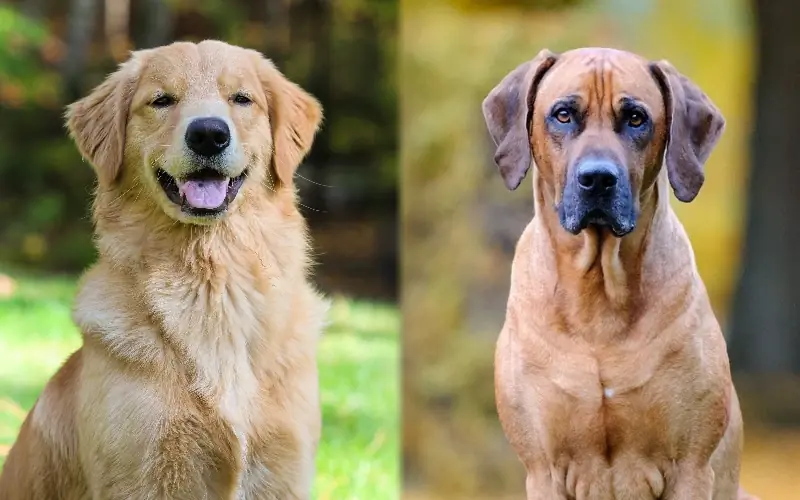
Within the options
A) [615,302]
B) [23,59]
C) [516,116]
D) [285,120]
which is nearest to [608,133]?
[516,116]

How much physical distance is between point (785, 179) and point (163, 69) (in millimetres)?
1723

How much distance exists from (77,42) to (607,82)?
1.87 meters

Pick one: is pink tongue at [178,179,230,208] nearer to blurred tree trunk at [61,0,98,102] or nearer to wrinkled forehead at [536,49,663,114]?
wrinkled forehead at [536,49,663,114]

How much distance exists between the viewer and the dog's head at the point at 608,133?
2.14 meters

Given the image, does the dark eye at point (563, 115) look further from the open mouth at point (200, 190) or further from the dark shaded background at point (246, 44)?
the dark shaded background at point (246, 44)

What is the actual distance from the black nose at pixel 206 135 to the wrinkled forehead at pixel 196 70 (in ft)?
0.31

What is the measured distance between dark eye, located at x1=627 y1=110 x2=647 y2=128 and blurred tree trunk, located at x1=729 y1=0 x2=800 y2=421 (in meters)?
0.76

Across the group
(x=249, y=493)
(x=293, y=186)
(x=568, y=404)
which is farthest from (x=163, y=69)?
(x=568, y=404)

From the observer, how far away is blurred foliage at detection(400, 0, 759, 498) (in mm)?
2994

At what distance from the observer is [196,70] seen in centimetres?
228

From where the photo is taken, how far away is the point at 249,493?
2283 millimetres

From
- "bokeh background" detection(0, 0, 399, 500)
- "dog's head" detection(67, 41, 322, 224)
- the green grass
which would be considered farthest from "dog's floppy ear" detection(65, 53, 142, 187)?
the green grass

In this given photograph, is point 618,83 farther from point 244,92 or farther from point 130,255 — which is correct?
point 130,255

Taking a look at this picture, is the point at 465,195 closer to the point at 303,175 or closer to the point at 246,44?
the point at 303,175
